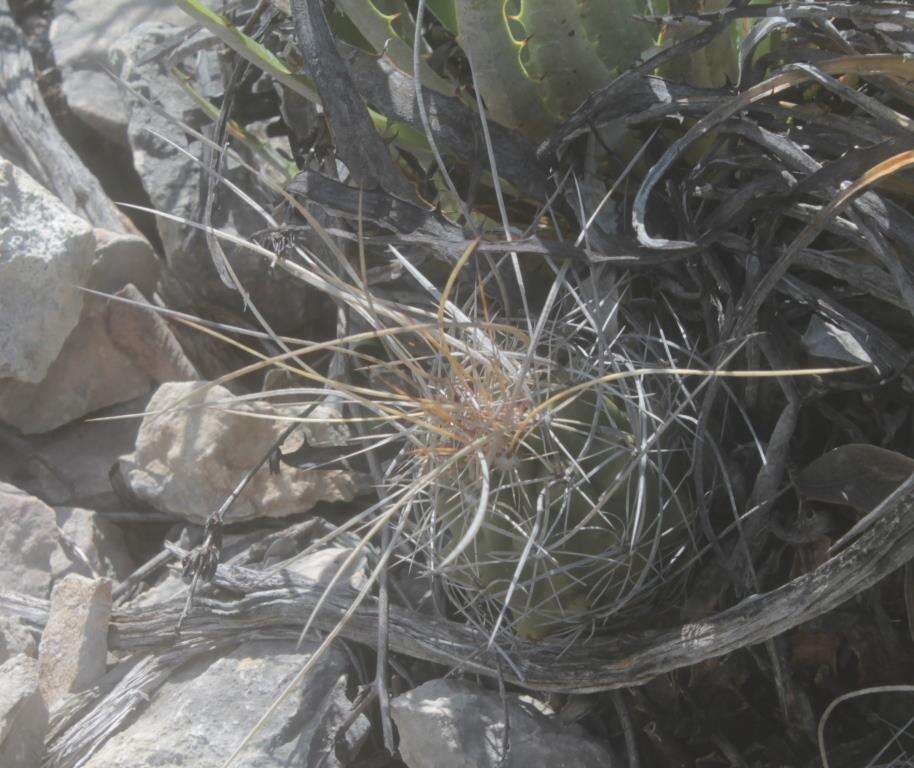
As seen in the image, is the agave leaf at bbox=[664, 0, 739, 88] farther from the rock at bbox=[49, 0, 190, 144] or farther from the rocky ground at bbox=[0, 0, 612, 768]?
the rock at bbox=[49, 0, 190, 144]

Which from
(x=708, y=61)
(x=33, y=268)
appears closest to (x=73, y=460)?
(x=33, y=268)

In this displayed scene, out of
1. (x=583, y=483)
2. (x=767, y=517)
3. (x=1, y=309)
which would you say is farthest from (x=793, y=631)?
(x=1, y=309)

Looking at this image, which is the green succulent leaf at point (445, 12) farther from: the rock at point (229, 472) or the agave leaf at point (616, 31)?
the rock at point (229, 472)

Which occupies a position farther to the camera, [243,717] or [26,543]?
[26,543]

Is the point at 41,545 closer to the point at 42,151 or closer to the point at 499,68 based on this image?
the point at 42,151

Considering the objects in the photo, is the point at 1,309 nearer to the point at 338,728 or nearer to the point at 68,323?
the point at 68,323

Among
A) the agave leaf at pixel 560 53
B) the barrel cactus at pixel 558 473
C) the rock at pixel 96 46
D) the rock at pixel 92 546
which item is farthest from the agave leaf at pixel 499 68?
the rock at pixel 96 46
